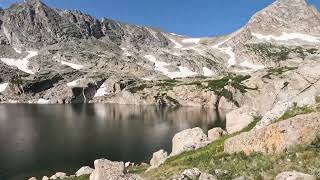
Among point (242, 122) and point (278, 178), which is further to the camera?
point (242, 122)

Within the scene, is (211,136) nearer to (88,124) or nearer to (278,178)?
(278,178)

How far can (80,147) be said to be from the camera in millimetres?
97625

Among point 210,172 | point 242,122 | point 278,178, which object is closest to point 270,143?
point 210,172

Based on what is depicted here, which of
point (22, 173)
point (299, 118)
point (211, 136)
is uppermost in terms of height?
point (299, 118)

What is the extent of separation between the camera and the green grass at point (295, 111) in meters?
28.2

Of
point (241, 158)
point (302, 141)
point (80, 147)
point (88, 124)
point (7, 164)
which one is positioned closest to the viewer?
point (302, 141)

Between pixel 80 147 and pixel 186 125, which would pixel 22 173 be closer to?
pixel 80 147

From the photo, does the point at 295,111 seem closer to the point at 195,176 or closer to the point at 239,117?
the point at 195,176

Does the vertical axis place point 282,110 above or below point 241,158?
above

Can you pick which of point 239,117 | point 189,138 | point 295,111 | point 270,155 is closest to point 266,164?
point 270,155

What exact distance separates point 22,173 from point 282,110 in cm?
5207

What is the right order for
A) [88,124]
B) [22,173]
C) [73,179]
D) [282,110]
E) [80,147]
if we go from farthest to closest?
[88,124]
[80,147]
[22,173]
[73,179]
[282,110]

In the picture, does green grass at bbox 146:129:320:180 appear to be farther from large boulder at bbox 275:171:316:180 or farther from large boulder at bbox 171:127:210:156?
large boulder at bbox 171:127:210:156

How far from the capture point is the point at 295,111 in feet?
97.2
